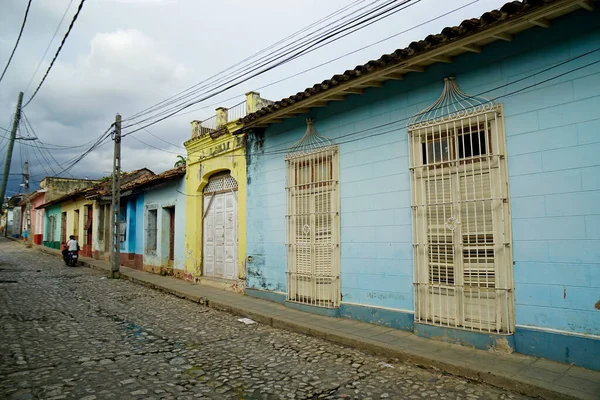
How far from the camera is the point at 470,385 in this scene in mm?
3840

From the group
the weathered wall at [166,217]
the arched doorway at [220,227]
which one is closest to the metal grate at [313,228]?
the arched doorway at [220,227]

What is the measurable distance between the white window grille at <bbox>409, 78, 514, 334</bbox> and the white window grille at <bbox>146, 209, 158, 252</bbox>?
34.4 ft

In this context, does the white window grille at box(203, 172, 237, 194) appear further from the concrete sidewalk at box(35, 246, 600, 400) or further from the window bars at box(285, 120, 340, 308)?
the concrete sidewalk at box(35, 246, 600, 400)

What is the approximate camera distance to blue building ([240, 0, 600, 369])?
403 centimetres

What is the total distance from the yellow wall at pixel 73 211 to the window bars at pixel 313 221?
15.6 metres

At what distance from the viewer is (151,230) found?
13.5 m

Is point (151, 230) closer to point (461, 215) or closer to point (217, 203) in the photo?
point (217, 203)

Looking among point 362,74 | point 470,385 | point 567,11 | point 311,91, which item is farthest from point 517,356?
point 311,91

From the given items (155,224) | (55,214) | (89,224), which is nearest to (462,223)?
(155,224)

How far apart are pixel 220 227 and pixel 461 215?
658 centimetres

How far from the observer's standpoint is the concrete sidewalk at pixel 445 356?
11.6 ft

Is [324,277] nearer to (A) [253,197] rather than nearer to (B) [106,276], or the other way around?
(A) [253,197]

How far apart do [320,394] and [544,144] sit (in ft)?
11.6

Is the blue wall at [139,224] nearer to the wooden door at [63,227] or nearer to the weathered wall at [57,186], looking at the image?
the wooden door at [63,227]
